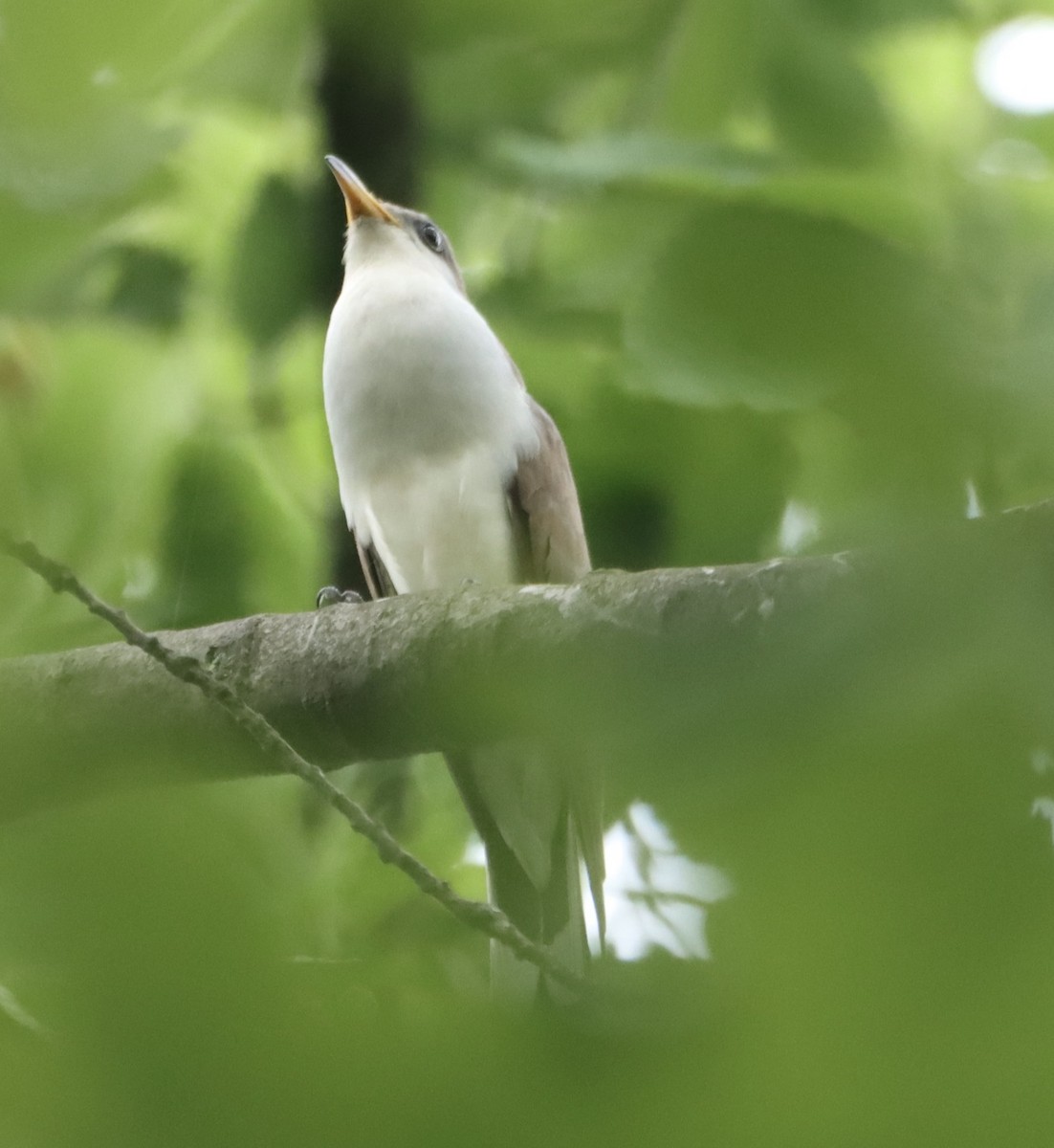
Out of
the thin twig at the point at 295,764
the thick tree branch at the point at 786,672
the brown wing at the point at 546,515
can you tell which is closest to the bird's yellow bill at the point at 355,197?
the brown wing at the point at 546,515

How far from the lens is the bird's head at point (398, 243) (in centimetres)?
418

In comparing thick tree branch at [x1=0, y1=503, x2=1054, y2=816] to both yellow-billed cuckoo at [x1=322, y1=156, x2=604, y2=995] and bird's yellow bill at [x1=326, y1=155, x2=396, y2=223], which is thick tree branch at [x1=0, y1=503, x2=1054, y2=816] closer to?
bird's yellow bill at [x1=326, y1=155, x2=396, y2=223]

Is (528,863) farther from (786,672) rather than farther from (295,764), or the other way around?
(786,672)

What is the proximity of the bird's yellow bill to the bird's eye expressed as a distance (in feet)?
0.31

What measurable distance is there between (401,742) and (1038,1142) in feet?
6.15

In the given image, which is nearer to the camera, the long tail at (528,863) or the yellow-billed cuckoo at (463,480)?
the long tail at (528,863)

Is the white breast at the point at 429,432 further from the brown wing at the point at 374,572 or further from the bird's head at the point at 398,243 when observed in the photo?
the bird's head at the point at 398,243

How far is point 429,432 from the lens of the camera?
3.70 meters

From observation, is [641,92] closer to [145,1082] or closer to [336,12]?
[336,12]

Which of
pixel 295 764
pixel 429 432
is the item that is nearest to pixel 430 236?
pixel 429 432

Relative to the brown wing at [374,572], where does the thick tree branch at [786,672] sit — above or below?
below

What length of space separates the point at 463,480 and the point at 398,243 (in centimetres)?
105

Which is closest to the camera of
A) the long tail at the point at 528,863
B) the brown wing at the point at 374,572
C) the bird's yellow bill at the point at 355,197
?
the bird's yellow bill at the point at 355,197

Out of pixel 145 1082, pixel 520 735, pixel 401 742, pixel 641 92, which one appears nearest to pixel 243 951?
pixel 145 1082
